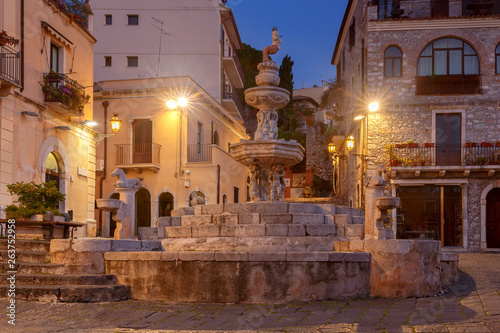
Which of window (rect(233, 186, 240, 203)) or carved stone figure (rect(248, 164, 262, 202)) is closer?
carved stone figure (rect(248, 164, 262, 202))

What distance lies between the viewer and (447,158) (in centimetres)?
2550

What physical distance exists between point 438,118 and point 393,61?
10.7 ft

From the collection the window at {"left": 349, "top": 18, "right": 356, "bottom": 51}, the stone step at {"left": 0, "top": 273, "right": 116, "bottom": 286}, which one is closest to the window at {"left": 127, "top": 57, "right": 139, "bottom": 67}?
the window at {"left": 349, "top": 18, "right": 356, "bottom": 51}

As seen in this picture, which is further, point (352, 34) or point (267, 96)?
point (352, 34)

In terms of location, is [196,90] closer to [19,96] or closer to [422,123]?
[422,123]

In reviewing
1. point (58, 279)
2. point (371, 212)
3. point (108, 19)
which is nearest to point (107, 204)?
point (58, 279)

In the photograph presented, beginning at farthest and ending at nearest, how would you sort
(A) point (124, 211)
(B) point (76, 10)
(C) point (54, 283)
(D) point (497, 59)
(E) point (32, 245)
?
(D) point (497, 59) < (B) point (76, 10) < (A) point (124, 211) < (E) point (32, 245) < (C) point (54, 283)

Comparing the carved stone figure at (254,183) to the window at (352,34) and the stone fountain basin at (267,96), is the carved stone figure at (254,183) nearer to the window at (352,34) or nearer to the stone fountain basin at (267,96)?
the stone fountain basin at (267,96)

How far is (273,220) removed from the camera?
1091cm

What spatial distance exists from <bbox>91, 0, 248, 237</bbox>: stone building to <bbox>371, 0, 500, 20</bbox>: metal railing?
9.32 meters

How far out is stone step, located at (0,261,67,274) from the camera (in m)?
9.11

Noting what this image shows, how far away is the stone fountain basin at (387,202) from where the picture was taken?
10.2 m

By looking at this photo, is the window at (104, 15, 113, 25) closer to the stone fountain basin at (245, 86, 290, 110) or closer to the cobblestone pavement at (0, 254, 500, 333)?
the stone fountain basin at (245, 86, 290, 110)

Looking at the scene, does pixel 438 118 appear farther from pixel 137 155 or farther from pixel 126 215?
pixel 126 215
